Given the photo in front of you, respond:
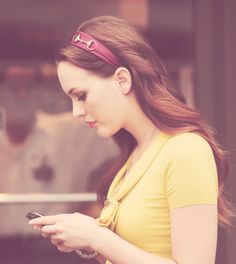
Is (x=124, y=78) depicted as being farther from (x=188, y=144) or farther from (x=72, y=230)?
(x=72, y=230)

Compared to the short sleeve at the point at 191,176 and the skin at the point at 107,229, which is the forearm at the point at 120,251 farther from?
the short sleeve at the point at 191,176

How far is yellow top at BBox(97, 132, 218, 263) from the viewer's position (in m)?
2.18

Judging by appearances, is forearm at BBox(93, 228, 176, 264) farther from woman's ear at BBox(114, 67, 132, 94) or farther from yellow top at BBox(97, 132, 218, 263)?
woman's ear at BBox(114, 67, 132, 94)

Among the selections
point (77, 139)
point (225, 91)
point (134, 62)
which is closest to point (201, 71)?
point (225, 91)

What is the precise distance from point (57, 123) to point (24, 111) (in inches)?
9.7

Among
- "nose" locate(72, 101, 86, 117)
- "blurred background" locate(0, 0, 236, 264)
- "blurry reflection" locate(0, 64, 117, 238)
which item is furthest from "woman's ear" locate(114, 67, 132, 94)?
"blurry reflection" locate(0, 64, 117, 238)

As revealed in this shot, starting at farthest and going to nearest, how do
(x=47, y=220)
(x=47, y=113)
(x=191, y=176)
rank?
1. (x=47, y=113)
2. (x=47, y=220)
3. (x=191, y=176)

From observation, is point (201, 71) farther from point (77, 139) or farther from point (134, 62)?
point (134, 62)

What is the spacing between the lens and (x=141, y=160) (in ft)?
7.71

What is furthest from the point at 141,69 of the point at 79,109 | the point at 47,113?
the point at 47,113

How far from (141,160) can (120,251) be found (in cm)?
31

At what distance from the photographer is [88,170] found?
5309 mm

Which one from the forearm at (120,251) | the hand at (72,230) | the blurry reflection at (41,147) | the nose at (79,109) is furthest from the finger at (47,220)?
the blurry reflection at (41,147)

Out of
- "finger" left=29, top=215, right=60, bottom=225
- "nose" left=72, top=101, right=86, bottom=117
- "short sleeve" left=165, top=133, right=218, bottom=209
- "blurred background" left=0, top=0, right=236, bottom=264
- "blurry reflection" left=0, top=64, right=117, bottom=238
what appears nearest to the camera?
"short sleeve" left=165, top=133, right=218, bottom=209
